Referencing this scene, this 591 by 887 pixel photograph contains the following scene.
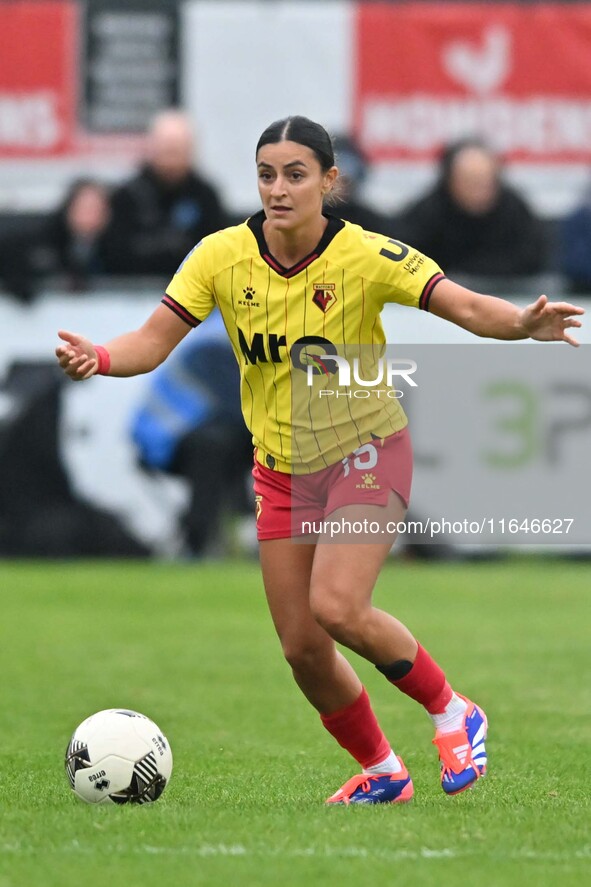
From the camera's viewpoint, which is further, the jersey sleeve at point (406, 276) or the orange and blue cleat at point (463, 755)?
the orange and blue cleat at point (463, 755)

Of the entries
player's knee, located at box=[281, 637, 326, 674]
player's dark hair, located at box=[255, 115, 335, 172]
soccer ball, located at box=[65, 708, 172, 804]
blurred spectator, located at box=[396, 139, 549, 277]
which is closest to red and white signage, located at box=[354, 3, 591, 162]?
blurred spectator, located at box=[396, 139, 549, 277]

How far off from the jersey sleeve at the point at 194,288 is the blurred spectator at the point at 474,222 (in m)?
8.15

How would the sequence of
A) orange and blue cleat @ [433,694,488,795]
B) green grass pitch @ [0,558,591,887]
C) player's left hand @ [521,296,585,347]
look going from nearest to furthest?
green grass pitch @ [0,558,591,887] < player's left hand @ [521,296,585,347] < orange and blue cleat @ [433,694,488,795]

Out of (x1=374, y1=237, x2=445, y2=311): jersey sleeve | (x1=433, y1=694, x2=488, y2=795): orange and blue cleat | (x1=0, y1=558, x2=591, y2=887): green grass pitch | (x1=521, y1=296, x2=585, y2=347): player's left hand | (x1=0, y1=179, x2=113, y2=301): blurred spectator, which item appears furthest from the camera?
(x1=0, y1=179, x2=113, y2=301): blurred spectator

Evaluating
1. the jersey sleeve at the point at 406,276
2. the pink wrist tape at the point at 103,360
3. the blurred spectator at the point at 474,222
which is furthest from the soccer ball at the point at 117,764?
the blurred spectator at the point at 474,222

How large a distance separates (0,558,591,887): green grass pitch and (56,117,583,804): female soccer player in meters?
0.40

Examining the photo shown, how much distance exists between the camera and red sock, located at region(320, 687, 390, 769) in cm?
631

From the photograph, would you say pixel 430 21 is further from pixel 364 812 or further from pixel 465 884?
pixel 465 884

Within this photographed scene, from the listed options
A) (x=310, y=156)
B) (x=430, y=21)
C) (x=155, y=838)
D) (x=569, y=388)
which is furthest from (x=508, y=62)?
(x=155, y=838)

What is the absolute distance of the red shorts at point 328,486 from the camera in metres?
6.12

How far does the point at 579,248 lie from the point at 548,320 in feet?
29.3

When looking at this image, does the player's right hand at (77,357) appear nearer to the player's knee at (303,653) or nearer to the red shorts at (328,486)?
the red shorts at (328,486)

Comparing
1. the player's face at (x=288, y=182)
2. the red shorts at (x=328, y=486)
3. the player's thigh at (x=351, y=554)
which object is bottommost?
the player's thigh at (x=351, y=554)

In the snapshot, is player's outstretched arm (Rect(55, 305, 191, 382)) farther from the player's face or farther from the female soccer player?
the player's face
